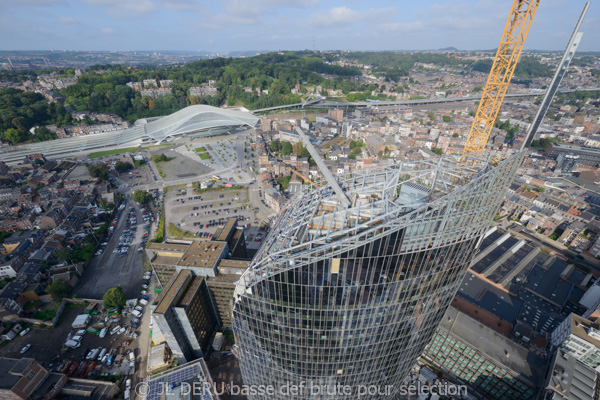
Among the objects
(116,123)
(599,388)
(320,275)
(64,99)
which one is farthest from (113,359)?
(64,99)

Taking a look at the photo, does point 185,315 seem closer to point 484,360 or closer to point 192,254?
point 192,254

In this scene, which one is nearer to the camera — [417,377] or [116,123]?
[417,377]

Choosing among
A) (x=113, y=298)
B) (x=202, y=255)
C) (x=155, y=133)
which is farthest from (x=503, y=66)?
(x=155, y=133)

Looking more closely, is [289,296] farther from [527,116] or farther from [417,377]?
[527,116]

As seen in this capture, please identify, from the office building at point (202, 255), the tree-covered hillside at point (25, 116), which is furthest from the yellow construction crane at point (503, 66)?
the tree-covered hillside at point (25, 116)

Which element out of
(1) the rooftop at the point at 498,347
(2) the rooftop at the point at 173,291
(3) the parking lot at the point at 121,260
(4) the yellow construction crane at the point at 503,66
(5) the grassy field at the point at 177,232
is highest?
(4) the yellow construction crane at the point at 503,66

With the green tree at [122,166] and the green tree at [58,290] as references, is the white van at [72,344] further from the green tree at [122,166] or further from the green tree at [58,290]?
the green tree at [122,166]
